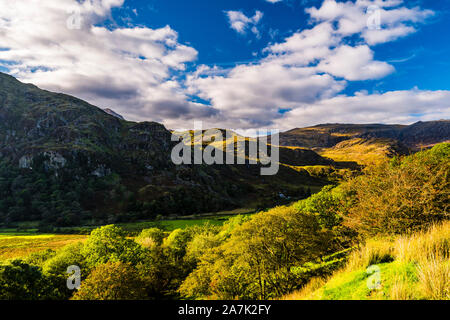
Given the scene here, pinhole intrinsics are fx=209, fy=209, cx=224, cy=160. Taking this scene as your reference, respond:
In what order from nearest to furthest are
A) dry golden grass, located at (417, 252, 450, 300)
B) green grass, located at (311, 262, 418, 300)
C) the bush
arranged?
dry golden grass, located at (417, 252, 450, 300) → green grass, located at (311, 262, 418, 300) → the bush

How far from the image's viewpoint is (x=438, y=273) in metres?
6.93

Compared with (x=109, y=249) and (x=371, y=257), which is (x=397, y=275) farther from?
(x=109, y=249)

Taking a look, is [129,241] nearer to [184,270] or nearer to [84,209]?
[184,270]

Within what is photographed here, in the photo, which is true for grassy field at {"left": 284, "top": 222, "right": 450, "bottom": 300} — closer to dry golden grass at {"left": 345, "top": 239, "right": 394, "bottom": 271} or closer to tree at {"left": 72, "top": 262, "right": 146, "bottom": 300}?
dry golden grass at {"left": 345, "top": 239, "right": 394, "bottom": 271}

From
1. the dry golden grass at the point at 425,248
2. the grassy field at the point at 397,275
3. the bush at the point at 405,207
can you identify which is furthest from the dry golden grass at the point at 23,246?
the dry golden grass at the point at 425,248

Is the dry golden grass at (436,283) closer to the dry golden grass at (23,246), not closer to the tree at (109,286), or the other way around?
the tree at (109,286)

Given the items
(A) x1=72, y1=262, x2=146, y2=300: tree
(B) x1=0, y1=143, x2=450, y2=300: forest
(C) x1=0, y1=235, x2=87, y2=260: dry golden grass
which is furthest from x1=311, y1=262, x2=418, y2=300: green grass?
(C) x1=0, y1=235, x2=87, y2=260: dry golden grass

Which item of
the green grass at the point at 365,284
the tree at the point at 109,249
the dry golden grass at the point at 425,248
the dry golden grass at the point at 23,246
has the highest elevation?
the dry golden grass at the point at 425,248

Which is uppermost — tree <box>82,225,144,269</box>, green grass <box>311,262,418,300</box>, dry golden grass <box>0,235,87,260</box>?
green grass <box>311,262,418,300</box>

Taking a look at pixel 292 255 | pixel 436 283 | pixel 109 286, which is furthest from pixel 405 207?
pixel 109 286

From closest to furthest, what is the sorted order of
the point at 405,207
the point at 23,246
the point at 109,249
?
1. the point at 405,207
2. the point at 109,249
3. the point at 23,246
